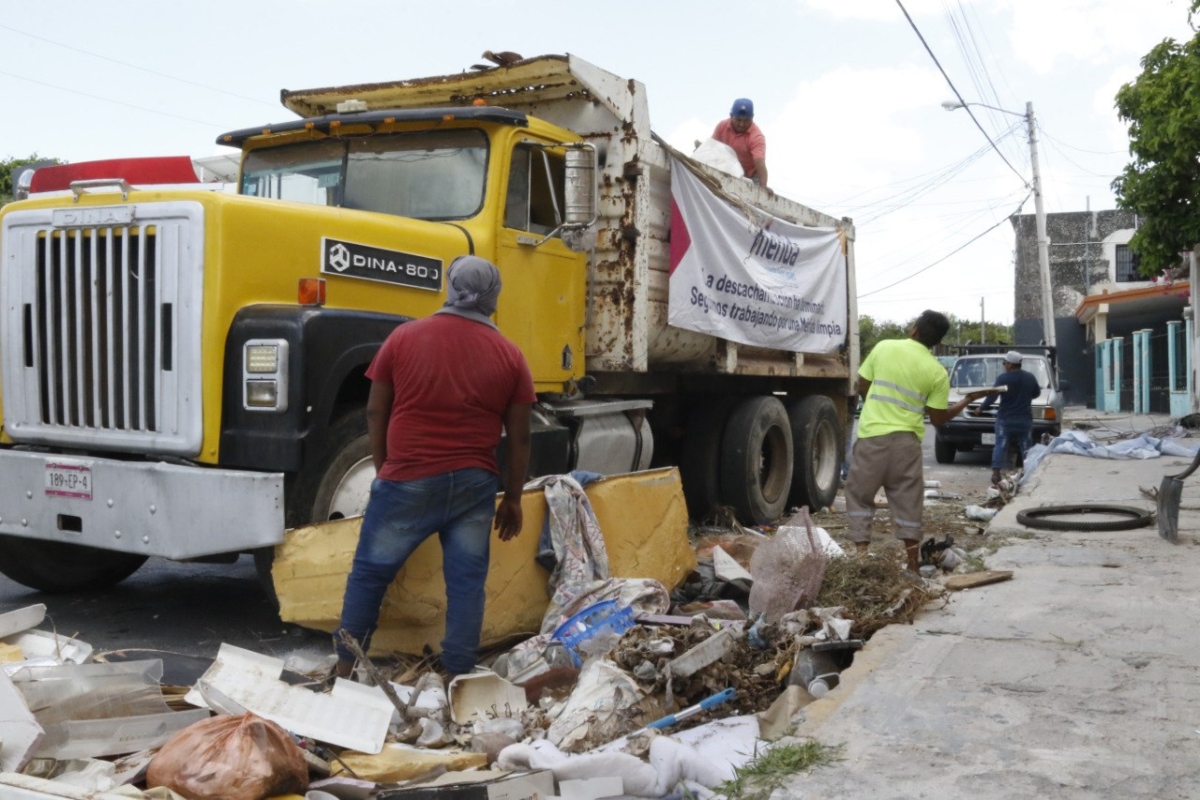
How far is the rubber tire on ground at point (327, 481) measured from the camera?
502cm

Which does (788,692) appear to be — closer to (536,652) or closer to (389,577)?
(536,652)

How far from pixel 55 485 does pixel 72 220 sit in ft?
3.84

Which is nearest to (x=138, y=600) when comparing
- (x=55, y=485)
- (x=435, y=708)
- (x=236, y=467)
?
(x=55, y=485)

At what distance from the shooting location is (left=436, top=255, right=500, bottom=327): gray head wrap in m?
4.63

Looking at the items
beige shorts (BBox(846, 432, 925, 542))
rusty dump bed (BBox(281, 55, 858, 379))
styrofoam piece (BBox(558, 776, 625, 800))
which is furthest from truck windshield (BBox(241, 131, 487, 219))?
styrofoam piece (BBox(558, 776, 625, 800))

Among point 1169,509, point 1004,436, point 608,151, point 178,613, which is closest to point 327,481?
point 178,613

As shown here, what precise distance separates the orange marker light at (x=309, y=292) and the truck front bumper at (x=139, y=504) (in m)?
0.83

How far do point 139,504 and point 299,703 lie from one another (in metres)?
1.49

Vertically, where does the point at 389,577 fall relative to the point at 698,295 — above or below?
below

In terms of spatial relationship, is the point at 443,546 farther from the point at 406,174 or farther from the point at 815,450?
the point at 815,450

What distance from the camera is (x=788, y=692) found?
3.93 m

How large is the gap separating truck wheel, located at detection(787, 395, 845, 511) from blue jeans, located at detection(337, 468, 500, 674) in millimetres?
5843

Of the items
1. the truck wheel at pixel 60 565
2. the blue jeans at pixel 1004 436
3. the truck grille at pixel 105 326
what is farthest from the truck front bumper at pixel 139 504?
the blue jeans at pixel 1004 436

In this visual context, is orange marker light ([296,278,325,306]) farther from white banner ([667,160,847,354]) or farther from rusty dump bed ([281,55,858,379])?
white banner ([667,160,847,354])
